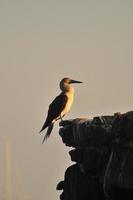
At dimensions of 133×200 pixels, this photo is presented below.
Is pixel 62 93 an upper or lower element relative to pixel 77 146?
upper

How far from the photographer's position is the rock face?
10852 mm

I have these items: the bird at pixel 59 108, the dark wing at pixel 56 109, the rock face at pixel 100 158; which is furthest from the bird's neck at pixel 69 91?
the rock face at pixel 100 158

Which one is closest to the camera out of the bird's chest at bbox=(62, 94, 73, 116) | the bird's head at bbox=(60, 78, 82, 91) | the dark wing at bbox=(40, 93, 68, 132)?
the dark wing at bbox=(40, 93, 68, 132)

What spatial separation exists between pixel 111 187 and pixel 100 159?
86 cm

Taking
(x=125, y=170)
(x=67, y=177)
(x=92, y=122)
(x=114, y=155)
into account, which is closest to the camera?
(x=125, y=170)

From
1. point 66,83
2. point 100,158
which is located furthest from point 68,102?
point 100,158

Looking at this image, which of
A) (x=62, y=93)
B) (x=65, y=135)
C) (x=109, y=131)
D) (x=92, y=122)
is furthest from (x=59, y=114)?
(x=109, y=131)

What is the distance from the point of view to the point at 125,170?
1075cm

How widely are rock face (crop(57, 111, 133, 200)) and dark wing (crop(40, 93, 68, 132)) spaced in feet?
25.3

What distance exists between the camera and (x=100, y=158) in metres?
12.1

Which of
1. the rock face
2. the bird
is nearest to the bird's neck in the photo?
the bird

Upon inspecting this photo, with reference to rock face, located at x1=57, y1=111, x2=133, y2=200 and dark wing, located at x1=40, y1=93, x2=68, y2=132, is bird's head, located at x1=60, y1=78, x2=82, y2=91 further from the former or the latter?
rock face, located at x1=57, y1=111, x2=133, y2=200

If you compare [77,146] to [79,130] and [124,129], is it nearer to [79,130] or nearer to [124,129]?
[79,130]

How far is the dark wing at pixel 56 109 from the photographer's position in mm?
22516
